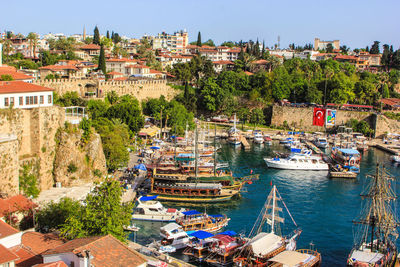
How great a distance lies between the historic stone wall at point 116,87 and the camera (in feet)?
171

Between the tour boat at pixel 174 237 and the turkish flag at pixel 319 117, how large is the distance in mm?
42607

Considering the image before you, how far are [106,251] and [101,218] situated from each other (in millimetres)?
4970

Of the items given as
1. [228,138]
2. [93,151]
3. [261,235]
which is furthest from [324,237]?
[228,138]

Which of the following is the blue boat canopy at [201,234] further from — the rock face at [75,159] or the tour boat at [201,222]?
the rock face at [75,159]

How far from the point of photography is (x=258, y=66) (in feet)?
276

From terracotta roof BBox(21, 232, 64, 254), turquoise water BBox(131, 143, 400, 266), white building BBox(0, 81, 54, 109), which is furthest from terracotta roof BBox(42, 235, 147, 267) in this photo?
white building BBox(0, 81, 54, 109)

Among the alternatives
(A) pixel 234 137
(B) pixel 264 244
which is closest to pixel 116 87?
(A) pixel 234 137

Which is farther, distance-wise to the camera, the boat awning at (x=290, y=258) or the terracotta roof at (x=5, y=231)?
the boat awning at (x=290, y=258)

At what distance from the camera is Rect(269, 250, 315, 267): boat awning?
2288 cm

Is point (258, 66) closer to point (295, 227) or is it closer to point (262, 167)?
point (262, 167)

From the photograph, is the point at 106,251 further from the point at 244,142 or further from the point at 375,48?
the point at 375,48

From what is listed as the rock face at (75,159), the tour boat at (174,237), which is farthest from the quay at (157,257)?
the rock face at (75,159)

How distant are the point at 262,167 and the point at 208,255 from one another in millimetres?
22567

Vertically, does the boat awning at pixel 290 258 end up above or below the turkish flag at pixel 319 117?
below
